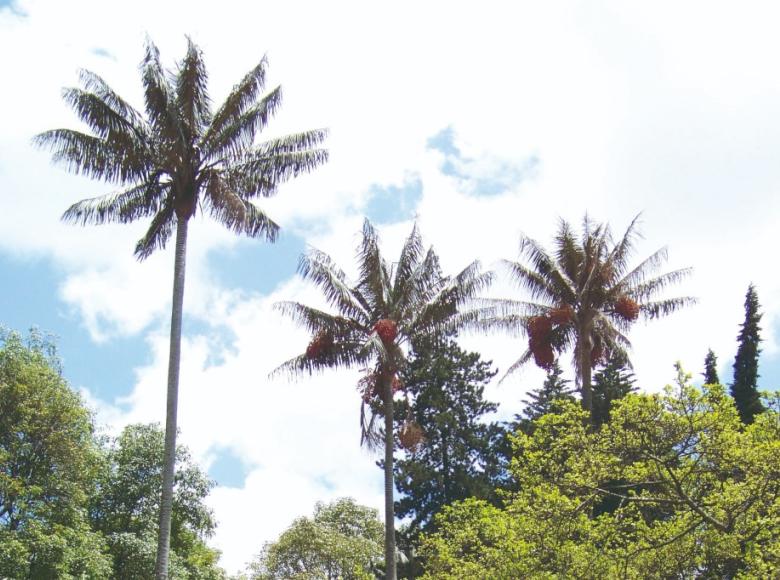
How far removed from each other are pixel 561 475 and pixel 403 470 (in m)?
19.4

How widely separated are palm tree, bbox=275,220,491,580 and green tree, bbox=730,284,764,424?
493 inches

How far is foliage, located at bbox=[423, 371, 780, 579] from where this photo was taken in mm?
11156

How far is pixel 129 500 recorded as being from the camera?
1032 inches

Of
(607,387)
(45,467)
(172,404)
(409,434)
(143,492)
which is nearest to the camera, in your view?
(172,404)

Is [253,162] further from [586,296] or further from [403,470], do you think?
[403,470]

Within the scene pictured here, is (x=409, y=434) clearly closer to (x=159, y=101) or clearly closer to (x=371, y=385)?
(x=371, y=385)

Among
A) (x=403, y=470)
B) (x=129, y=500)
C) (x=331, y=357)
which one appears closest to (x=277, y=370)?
(x=331, y=357)

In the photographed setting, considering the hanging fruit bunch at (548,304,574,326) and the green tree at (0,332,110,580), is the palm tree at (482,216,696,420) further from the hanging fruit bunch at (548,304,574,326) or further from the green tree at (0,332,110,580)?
the green tree at (0,332,110,580)

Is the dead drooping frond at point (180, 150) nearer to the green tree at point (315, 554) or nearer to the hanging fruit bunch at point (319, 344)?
the hanging fruit bunch at point (319, 344)

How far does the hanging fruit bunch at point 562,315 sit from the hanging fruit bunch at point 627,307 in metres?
1.15

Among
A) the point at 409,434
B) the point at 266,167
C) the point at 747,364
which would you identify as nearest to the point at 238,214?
the point at 266,167

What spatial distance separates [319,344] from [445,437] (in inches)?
614

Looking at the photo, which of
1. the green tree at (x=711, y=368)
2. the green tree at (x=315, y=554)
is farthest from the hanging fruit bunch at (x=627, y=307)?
the green tree at (x=315, y=554)

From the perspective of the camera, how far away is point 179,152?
1631cm
